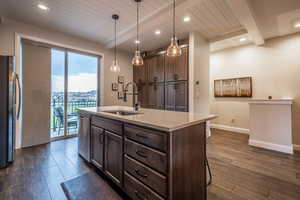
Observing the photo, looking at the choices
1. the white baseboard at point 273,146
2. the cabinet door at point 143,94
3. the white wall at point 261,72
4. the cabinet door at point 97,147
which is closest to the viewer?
the cabinet door at point 97,147

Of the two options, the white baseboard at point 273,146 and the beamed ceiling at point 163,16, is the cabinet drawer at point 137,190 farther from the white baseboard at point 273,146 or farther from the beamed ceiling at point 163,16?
the white baseboard at point 273,146

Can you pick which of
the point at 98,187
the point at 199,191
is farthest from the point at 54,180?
the point at 199,191

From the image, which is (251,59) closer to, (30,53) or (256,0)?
(256,0)

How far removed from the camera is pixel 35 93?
11.2 feet

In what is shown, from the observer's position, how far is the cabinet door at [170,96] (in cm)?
404

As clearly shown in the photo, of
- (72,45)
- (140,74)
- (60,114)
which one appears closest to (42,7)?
(72,45)

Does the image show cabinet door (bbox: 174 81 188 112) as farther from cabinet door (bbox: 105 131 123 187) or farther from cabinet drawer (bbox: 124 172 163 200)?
cabinet drawer (bbox: 124 172 163 200)

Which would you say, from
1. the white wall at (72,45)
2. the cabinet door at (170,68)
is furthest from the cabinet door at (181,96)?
the white wall at (72,45)

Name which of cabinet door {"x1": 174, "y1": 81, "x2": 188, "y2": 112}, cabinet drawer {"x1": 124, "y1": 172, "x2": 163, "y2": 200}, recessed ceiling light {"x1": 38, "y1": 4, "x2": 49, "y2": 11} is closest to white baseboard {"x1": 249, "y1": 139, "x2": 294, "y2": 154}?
cabinet door {"x1": 174, "y1": 81, "x2": 188, "y2": 112}

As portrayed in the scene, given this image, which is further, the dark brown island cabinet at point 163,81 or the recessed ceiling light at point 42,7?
the dark brown island cabinet at point 163,81

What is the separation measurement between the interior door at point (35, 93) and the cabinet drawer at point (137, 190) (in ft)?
10.1

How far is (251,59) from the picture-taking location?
427 cm

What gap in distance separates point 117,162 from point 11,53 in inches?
132

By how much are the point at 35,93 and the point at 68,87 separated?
761mm
